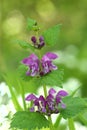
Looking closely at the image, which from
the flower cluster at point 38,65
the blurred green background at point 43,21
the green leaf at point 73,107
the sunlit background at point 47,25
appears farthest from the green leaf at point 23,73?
the blurred green background at point 43,21

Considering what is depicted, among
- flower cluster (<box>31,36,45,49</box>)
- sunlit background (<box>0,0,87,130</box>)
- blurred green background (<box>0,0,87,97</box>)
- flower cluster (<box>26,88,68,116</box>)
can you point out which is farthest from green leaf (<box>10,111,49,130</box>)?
blurred green background (<box>0,0,87,97</box>)

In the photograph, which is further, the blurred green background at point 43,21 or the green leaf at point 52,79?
the blurred green background at point 43,21

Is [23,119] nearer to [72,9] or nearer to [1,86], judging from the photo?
[1,86]

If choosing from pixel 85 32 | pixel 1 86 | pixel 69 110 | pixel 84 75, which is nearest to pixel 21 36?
pixel 85 32

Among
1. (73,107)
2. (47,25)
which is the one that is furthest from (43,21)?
(73,107)

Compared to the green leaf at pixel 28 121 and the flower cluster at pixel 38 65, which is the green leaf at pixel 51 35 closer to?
the flower cluster at pixel 38 65

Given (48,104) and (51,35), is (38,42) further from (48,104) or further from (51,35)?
(48,104)

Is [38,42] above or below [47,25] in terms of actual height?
below
